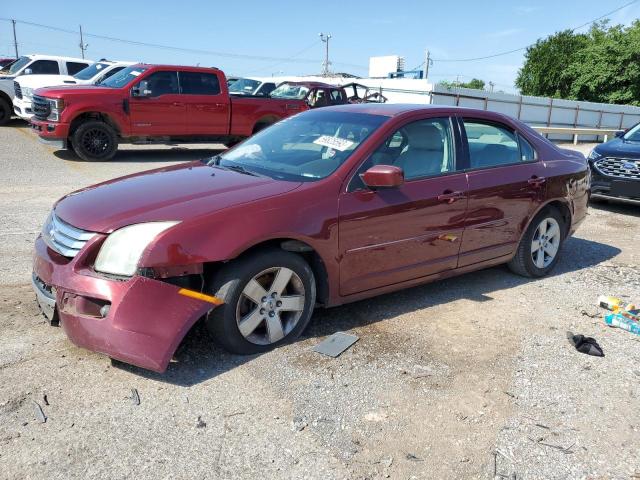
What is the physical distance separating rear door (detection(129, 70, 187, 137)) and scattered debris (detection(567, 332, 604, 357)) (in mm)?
10118

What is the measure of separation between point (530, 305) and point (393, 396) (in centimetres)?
206

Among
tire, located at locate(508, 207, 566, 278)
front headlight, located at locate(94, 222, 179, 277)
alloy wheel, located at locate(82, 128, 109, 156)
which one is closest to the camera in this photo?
front headlight, located at locate(94, 222, 179, 277)

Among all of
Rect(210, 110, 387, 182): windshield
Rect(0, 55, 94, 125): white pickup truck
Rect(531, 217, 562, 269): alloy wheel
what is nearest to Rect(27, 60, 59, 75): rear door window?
Rect(0, 55, 94, 125): white pickup truck

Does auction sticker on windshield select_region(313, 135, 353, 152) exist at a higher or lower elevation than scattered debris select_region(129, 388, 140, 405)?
higher

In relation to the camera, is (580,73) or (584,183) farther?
(580,73)

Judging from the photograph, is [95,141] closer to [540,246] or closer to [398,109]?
[398,109]

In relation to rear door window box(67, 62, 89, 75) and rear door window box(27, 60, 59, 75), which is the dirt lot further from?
rear door window box(67, 62, 89, 75)

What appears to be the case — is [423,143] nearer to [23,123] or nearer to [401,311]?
[401,311]

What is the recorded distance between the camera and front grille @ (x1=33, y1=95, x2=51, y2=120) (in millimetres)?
11125

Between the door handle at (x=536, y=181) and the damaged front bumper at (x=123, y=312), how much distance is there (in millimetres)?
3255

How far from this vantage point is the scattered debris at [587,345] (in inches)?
151

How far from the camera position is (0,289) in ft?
14.6

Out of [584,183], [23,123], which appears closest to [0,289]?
[584,183]

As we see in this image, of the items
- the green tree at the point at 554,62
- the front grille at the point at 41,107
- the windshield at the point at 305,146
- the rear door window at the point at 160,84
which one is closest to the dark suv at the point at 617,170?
the windshield at the point at 305,146
